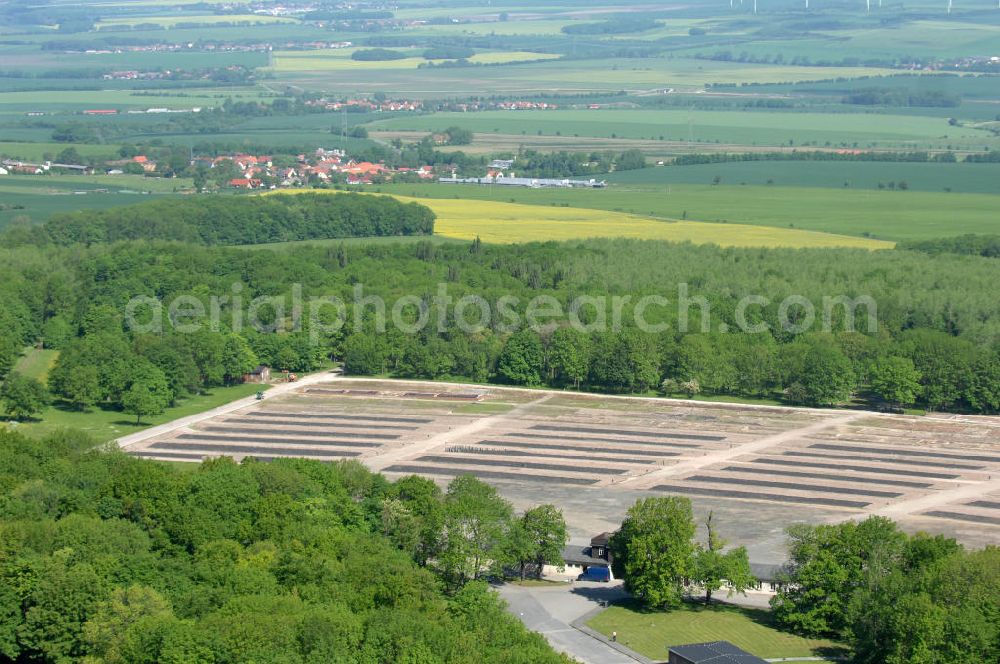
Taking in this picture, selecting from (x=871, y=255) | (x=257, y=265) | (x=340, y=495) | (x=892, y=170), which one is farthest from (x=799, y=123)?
(x=340, y=495)

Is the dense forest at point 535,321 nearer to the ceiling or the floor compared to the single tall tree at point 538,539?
nearer to the ceiling

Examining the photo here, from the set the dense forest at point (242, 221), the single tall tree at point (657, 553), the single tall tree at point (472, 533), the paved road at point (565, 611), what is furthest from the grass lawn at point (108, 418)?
the dense forest at point (242, 221)

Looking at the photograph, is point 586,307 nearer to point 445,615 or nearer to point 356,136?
point 445,615

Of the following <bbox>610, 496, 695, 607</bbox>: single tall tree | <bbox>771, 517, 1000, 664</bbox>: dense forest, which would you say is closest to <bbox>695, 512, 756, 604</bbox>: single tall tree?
<bbox>610, 496, 695, 607</bbox>: single tall tree

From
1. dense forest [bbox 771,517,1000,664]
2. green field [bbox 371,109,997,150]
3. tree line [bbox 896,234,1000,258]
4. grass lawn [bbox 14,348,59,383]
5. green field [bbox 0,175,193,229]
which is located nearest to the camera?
dense forest [bbox 771,517,1000,664]

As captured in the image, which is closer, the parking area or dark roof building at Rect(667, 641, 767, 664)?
dark roof building at Rect(667, 641, 767, 664)

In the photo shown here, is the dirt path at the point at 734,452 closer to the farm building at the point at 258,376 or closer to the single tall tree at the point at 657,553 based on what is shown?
the single tall tree at the point at 657,553

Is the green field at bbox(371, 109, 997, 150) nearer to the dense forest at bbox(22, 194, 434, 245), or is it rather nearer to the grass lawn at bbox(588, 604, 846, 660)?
the dense forest at bbox(22, 194, 434, 245)
